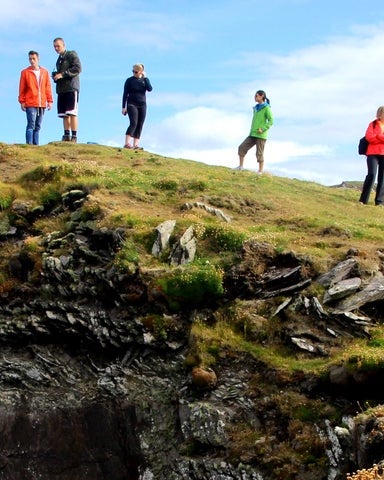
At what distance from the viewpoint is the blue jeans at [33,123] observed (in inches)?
1178

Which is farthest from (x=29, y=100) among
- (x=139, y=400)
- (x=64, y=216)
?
(x=139, y=400)

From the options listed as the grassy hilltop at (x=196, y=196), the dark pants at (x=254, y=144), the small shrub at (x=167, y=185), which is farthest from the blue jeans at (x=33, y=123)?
the dark pants at (x=254, y=144)

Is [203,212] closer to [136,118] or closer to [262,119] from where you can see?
[262,119]

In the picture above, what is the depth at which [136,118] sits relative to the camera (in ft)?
102

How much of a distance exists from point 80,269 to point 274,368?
23.7ft

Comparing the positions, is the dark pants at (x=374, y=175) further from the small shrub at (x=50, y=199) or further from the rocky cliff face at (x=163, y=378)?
the small shrub at (x=50, y=199)

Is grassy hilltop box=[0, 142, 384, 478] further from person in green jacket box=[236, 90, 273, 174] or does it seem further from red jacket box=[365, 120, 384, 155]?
red jacket box=[365, 120, 384, 155]

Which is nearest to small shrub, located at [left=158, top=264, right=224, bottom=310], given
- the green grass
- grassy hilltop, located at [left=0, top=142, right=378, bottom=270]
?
the green grass

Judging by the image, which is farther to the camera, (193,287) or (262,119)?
(262,119)

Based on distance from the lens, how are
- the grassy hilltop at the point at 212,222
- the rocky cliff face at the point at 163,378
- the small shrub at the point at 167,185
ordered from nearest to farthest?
the rocky cliff face at the point at 163,378 → the grassy hilltop at the point at 212,222 → the small shrub at the point at 167,185

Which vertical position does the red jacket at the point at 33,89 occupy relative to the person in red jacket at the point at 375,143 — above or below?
above

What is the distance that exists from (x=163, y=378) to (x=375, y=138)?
548 inches

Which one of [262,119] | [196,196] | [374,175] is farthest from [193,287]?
[262,119]

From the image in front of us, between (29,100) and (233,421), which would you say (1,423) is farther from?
(29,100)
